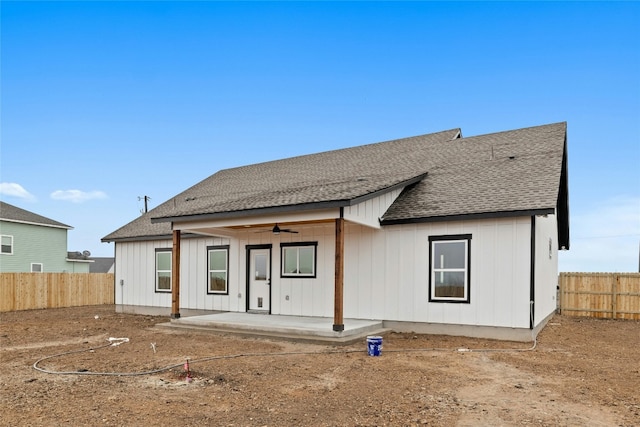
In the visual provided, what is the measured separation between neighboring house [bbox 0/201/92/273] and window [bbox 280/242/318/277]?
857 inches

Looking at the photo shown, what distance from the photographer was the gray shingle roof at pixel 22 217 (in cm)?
2718

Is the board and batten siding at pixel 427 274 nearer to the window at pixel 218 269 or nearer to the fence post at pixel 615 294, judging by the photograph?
the window at pixel 218 269

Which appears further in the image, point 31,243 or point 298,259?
point 31,243

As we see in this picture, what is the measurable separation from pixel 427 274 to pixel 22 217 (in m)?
27.3

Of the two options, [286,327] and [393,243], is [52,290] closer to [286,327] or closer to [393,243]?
[286,327]

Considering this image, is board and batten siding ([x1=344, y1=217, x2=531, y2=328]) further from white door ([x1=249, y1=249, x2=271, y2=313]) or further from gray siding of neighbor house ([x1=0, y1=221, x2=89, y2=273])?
gray siding of neighbor house ([x1=0, y1=221, x2=89, y2=273])

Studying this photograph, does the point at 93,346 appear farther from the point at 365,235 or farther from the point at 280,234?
the point at 365,235

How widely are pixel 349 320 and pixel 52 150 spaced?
16.4 m

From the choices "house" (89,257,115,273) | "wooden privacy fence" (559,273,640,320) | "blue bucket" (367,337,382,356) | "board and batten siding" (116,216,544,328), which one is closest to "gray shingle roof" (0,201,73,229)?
"house" (89,257,115,273)

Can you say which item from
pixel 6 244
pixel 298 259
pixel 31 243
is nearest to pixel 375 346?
pixel 298 259

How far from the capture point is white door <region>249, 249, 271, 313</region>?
44.7 ft

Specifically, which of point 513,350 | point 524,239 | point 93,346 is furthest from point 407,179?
point 93,346

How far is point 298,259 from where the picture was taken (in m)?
13.0

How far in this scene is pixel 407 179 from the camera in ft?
40.7
